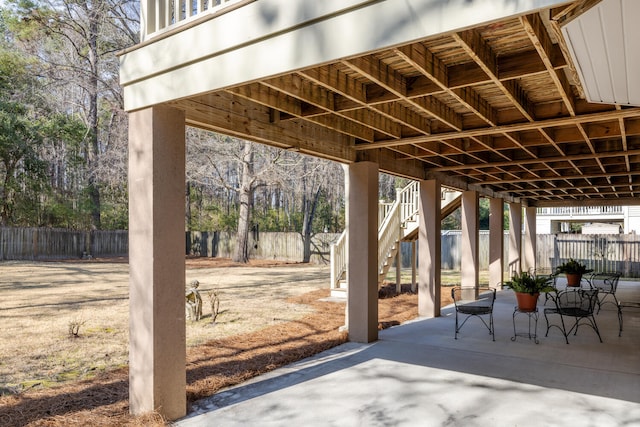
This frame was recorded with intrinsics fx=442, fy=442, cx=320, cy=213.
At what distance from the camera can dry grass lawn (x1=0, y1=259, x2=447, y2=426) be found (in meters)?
3.68

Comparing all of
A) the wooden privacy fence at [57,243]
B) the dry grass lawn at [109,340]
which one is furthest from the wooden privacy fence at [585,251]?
the wooden privacy fence at [57,243]

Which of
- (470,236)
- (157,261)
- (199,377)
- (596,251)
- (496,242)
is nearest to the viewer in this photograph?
(157,261)

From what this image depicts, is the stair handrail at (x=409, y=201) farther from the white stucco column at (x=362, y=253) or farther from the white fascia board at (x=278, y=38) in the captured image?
the white fascia board at (x=278, y=38)

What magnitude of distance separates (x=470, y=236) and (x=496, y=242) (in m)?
2.07

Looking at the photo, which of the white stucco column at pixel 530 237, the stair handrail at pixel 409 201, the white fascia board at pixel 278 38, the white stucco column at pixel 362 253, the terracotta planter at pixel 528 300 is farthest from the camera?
the white stucco column at pixel 530 237

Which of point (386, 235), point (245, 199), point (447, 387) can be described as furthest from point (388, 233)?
point (245, 199)

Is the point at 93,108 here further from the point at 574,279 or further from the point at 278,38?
the point at 278,38

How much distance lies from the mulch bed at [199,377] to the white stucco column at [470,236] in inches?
112

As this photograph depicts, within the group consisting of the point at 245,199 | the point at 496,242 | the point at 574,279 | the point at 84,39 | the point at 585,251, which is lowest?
the point at 574,279

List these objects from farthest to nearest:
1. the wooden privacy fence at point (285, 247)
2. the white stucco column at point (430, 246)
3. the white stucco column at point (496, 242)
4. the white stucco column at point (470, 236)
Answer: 1. the wooden privacy fence at point (285, 247)
2. the white stucco column at point (496, 242)
3. the white stucco column at point (470, 236)
4. the white stucco column at point (430, 246)

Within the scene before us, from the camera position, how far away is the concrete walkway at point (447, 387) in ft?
11.1

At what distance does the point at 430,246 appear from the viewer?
7.57 metres

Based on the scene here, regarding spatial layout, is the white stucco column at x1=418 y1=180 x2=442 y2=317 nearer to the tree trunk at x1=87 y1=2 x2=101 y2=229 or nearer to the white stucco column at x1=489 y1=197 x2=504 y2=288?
the white stucco column at x1=489 y1=197 x2=504 y2=288

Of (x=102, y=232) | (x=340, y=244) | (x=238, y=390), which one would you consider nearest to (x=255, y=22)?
(x=238, y=390)
